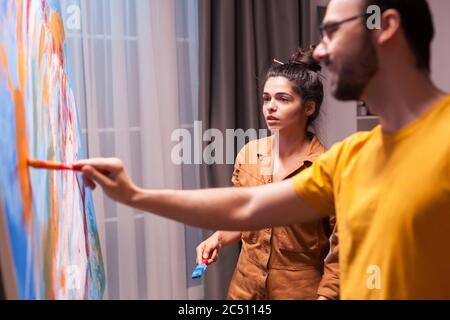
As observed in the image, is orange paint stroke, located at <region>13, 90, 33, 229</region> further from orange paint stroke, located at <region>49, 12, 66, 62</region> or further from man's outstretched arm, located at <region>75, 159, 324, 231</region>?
orange paint stroke, located at <region>49, 12, 66, 62</region>

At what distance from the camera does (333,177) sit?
3.22 feet

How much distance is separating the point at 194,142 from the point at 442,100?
5.83 ft

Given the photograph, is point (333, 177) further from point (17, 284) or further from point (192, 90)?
point (192, 90)

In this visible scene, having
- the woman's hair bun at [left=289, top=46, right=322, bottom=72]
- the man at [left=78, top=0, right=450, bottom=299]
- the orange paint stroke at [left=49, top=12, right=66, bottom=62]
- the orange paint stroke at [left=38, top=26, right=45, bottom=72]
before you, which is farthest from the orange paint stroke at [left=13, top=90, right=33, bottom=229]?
the woman's hair bun at [left=289, top=46, right=322, bottom=72]

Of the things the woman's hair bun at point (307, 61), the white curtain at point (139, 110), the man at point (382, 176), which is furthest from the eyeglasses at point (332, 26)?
the white curtain at point (139, 110)

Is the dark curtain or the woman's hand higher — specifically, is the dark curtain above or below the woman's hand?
above

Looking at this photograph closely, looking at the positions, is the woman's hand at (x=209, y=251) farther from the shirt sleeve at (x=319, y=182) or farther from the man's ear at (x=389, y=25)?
the man's ear at (x=389, y=25)

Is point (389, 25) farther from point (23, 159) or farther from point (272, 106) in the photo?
point (272, 106)

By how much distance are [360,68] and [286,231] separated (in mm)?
767

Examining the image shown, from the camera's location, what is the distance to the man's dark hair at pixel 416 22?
33.6 inches

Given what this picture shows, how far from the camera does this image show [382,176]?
85 cm

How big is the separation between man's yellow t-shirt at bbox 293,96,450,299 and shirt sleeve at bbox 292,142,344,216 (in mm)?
61

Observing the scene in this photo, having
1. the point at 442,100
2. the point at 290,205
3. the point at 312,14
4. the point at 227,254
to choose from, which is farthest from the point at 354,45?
the point at 312,14

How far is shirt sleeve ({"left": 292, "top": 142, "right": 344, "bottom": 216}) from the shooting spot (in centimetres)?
99
